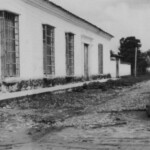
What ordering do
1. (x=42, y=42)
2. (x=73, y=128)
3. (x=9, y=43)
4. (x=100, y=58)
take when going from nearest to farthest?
(x=73, y=128), (x=9, y=43), (x=42, y=42), (x=100, y=58)

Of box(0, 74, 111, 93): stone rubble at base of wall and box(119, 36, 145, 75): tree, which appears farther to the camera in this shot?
box(119, 36, 145, 75): tree

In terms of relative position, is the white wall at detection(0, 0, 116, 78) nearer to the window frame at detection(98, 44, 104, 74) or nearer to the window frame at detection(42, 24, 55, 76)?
the window frame at detection(42, 24, 55, 76)

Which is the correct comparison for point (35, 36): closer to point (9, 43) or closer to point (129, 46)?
point (9, 43)

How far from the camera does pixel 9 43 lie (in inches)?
488

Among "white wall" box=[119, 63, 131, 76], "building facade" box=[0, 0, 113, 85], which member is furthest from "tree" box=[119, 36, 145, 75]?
"building facade" box=[0, 0, 113, 85]

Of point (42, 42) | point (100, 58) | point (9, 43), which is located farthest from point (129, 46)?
point (9, 43)

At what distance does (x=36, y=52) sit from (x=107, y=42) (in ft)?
47.9

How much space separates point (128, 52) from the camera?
191ft

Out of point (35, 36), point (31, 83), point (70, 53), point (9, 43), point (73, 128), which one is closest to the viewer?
point (73, 128)

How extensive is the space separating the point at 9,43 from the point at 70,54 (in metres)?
7.13

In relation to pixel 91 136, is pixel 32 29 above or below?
above

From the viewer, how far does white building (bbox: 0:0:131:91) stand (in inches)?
486

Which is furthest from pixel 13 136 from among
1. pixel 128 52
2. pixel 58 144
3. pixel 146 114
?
pixel 128 52

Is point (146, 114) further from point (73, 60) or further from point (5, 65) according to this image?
point (73, 60)
